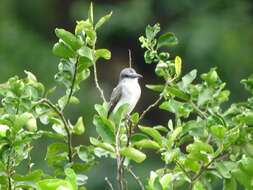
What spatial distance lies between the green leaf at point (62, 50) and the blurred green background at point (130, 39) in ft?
24.7

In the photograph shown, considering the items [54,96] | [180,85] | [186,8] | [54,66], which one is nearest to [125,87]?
[180,85]

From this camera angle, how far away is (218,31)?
1236 centimetres

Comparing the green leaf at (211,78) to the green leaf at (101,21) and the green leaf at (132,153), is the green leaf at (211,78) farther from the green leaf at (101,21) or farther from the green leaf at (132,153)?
the green leaf at (132,153)

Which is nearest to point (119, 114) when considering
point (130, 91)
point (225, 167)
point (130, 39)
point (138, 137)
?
point (138, 137)

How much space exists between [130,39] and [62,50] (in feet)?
31.8

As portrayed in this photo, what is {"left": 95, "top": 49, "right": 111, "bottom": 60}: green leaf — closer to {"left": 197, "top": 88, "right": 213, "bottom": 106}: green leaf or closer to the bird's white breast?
{"left": 197, "top": 88, "right": 213, "bottom": 106}: green leaf

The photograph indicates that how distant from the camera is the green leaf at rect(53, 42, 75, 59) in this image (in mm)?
3428

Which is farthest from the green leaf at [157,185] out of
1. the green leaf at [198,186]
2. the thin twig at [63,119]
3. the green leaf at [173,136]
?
the thin twig at [63,119]

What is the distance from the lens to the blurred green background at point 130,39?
11.8m

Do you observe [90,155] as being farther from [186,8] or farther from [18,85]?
[186,8]

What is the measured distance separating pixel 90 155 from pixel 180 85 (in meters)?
0.38

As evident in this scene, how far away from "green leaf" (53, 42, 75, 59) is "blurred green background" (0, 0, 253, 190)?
753 cm

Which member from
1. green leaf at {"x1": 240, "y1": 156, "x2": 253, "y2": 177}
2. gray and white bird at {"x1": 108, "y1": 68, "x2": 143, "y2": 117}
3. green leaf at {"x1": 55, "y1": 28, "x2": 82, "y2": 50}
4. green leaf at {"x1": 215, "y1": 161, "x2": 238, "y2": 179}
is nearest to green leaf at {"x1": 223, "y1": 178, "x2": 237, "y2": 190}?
green leaf at {"x1": 215, "y1": 161, "x2": 238, "y2": 179}

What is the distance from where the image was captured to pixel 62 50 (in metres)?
3.44
